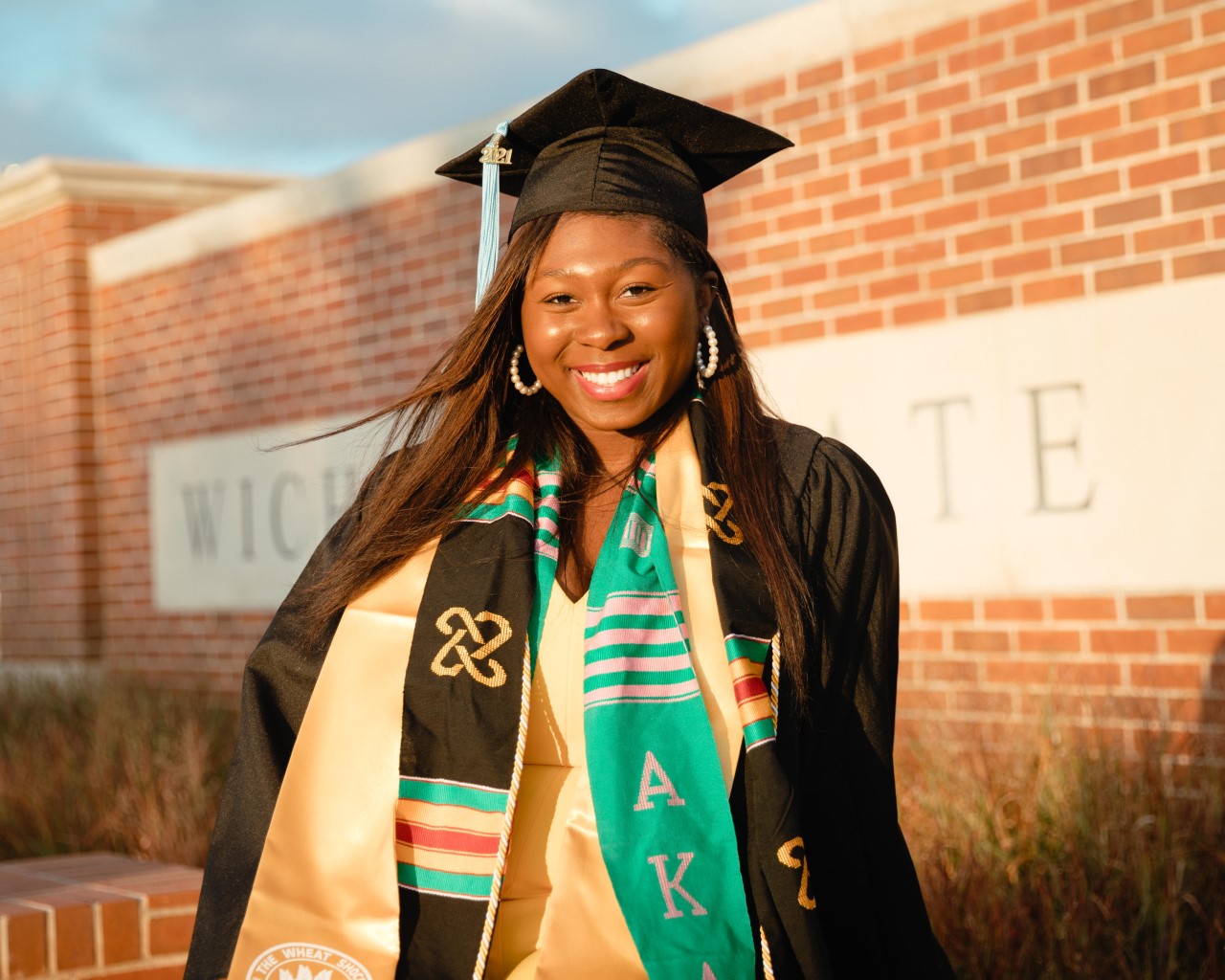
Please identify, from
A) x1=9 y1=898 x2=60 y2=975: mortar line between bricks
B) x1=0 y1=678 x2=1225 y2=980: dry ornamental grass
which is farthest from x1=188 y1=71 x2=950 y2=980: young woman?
x1=0 y1=678 x2=1225 y2=980: dry ornamental grass

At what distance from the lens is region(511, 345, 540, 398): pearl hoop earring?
274 cm

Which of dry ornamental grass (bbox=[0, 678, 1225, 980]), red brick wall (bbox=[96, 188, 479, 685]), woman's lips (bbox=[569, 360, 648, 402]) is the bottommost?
dry ornamental grass (bbox=[0, 678, 1225, 980])

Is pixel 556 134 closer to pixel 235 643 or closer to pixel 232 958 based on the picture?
pixel 232 958

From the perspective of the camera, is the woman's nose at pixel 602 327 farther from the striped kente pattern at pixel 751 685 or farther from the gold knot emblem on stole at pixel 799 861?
the gold knot emblem on stole at pixel 799 861

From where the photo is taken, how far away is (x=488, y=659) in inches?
94.3

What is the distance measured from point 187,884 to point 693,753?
1557 millimetres

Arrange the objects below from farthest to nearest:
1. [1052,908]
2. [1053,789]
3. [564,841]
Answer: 1. [1053,789]
2. [1052,908]
3. [564,841]

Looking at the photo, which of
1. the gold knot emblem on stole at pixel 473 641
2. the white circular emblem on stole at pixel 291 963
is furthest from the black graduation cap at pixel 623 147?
the white circular emblem on stole at pixel 291 963

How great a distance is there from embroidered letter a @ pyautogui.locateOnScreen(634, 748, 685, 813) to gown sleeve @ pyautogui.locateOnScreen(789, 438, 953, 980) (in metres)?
0.19

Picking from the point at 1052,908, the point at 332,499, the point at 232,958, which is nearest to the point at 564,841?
the point at 232,958

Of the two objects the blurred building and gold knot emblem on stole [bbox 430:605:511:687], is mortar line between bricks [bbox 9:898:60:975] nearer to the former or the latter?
gold knot emblem on stole [bbox 430:605:511:687]

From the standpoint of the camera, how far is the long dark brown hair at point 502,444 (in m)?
2.52

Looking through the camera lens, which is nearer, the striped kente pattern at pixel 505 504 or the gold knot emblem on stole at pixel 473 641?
the gold knot emblem on stole at pixel 473 641

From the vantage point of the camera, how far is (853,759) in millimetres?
2391
